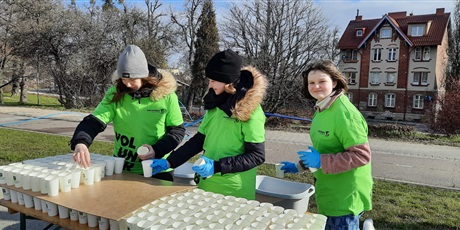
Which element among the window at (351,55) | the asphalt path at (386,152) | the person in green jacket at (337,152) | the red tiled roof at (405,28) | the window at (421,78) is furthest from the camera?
the window at (351,55)

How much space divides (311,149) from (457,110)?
1382 cm

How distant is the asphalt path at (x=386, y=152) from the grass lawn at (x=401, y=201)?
908mm

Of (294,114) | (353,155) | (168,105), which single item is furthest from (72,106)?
(353,155)

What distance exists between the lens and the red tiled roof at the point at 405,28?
2861 centimetres

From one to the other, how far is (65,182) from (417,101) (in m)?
31.5

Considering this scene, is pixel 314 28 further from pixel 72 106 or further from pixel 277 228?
pixel 277 228

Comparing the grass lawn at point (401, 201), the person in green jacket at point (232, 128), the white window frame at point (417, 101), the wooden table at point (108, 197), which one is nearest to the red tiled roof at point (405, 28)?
the white window frame at point (417, 101)

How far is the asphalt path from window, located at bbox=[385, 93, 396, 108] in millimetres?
19855

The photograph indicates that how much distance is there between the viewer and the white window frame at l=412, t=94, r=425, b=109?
29.2 m

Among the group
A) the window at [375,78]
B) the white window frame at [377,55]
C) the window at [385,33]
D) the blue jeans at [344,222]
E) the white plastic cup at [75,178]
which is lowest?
the blue jeans at [344,222]

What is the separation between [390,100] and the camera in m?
30.5

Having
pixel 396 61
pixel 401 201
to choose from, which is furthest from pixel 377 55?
pixel 401 201

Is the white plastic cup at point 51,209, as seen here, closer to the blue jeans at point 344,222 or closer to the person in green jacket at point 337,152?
the person in green jacket at point 337,152

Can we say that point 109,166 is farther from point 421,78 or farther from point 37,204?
point 421,78
